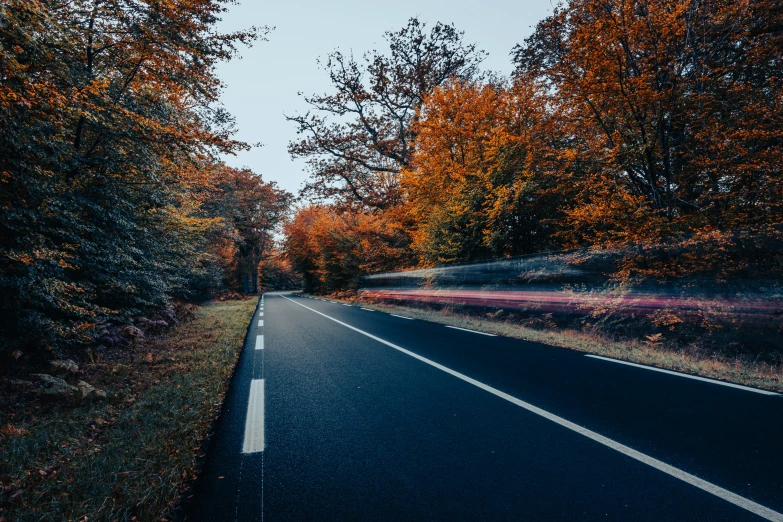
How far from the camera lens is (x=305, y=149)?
20703mm

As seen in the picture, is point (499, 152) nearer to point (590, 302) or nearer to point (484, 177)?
point (484, 177)

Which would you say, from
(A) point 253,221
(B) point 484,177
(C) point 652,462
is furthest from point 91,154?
(A) point 253,221

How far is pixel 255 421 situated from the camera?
3.42 metres

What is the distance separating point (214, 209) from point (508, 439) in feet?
73.4

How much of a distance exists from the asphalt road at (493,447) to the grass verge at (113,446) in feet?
0.88

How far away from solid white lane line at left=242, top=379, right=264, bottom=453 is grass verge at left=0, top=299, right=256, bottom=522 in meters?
0.37

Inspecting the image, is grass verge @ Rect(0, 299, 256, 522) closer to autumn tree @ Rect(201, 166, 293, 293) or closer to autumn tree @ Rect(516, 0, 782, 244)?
autumn tree @ Rect(516, 0, 782, 244)

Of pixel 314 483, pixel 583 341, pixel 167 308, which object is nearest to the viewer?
pixel 314 483

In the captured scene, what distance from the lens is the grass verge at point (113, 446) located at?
87.0 inches

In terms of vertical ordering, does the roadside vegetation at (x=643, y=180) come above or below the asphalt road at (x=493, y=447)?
above

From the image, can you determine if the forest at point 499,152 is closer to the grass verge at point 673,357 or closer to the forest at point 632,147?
the forest at point 632,147

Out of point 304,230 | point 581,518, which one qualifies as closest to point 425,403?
point 581,518

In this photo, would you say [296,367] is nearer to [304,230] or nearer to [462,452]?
[462,452]

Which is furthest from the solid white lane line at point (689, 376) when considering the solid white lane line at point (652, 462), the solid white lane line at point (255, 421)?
the solid white lane line at point (255, 421)
